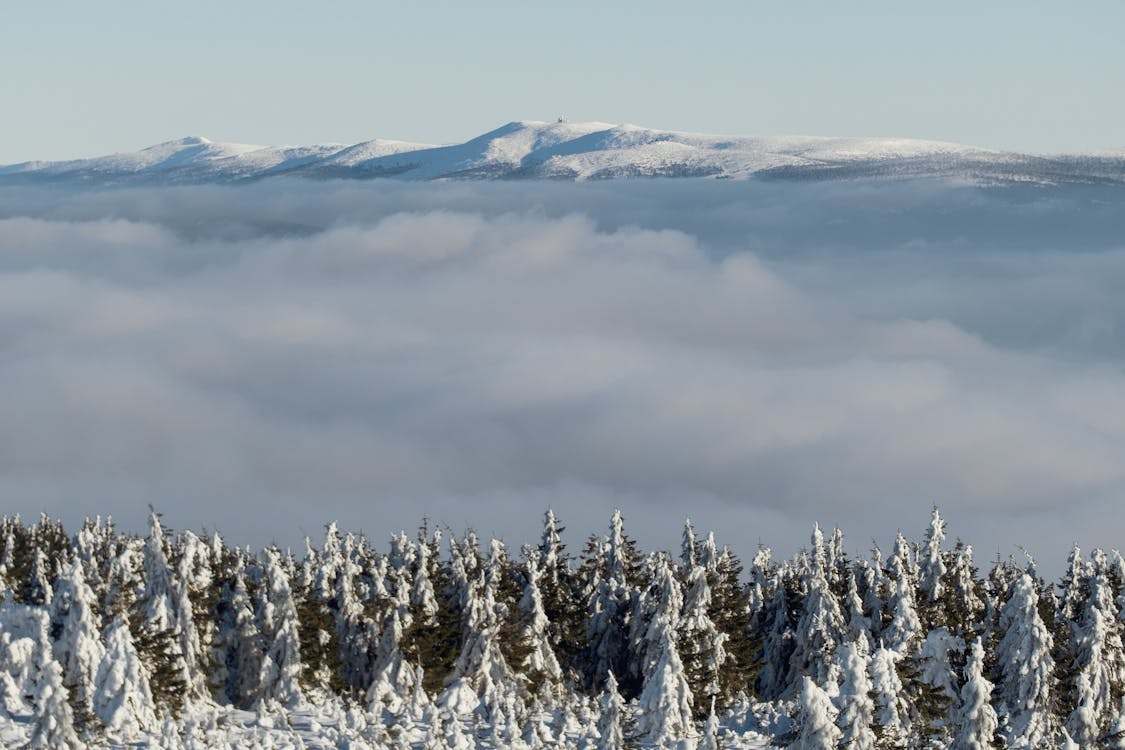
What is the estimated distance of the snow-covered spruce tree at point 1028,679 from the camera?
3211 inches

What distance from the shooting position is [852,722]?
57.2 metres

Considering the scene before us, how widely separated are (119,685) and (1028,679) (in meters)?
48.5

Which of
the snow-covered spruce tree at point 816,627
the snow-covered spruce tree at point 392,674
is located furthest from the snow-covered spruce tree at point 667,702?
the snow-covered spruce tree at point 392,674

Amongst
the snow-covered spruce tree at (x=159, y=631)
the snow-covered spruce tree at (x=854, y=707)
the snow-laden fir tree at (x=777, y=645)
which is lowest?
the snow-laden fir tree at (x=777, y=645)

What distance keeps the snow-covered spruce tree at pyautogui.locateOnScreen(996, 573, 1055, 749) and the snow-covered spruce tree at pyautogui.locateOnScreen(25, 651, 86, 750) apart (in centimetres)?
4894

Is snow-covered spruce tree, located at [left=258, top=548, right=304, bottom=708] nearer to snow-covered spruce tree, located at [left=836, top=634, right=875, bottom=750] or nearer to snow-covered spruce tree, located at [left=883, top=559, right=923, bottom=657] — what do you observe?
snow-covered spruce tree, located at [left=883, top=559, right=923, bottom=657]

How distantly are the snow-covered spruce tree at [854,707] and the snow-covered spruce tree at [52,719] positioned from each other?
29.8 meters

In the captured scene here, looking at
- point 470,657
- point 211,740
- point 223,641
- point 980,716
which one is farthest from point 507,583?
point 980,716

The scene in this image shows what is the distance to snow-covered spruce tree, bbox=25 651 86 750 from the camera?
58.2m

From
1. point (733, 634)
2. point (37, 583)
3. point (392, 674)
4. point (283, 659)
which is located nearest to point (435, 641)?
point (392, 674)

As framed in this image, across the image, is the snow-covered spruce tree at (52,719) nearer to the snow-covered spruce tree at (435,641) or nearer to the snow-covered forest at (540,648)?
the snow-covered forest at (540,648)

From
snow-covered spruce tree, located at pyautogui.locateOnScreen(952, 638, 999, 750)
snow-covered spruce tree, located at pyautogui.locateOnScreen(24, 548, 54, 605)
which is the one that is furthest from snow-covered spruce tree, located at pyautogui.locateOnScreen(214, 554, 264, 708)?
snow-covered spruce tree, located at pyautogui.locateOnScreen(952, 638, 999, 750)

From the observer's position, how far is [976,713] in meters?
67.7

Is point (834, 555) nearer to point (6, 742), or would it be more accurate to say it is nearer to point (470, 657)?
point (470, 657)
